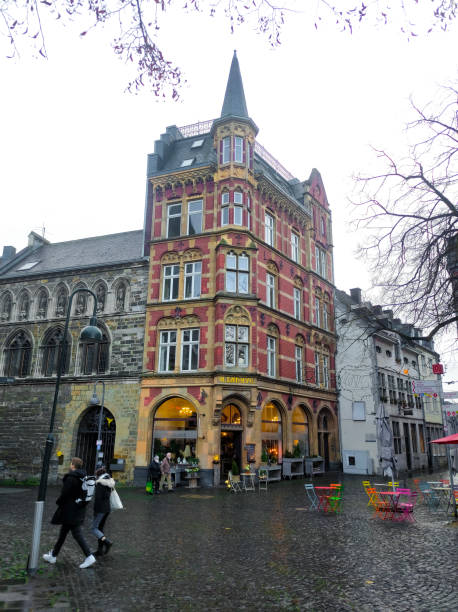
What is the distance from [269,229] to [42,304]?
Result: 48.9ft

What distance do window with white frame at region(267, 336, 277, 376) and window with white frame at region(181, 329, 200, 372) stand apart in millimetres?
4615

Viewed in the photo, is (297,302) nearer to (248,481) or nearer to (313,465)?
(313,465)

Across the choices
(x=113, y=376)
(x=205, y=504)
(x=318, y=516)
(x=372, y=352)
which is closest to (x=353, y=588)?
(x=318, y=516)

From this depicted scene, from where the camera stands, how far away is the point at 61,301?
2867 centimetres

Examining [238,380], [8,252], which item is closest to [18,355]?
[8,252]

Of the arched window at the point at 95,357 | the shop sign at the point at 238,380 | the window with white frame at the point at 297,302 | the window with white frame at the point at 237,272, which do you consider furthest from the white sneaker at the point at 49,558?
the window with white frame at the point at 297,302

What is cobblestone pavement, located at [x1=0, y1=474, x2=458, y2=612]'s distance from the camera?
620 cm

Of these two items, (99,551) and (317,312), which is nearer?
(99,551)

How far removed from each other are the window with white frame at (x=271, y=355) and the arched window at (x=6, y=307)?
654 inches

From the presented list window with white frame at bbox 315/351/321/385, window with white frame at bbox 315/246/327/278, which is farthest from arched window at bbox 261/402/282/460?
window with white frame at bbox 315/246/327/278

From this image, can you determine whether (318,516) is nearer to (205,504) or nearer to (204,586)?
(205,504)

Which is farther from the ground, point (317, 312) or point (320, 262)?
point (320, 262)

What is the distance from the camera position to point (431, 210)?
10.8 metres

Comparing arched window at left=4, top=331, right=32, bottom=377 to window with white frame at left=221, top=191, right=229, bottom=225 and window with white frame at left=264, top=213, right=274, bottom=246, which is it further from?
window with white frame at left=264, top=213, right=274, bottom=246
